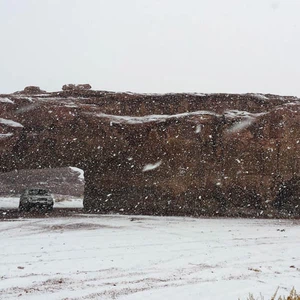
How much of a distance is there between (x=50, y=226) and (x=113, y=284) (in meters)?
8.58

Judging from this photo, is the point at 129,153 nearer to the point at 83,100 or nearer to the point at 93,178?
the point at 93,178

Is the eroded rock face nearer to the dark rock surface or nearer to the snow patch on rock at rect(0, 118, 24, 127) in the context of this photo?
the snow patch on rock at rect(0, 118, 24, 127)

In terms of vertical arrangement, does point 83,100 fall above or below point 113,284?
above

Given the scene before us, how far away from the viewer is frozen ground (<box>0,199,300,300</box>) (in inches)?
248

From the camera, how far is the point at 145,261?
8.59 meters

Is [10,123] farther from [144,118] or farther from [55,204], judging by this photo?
[55,204]

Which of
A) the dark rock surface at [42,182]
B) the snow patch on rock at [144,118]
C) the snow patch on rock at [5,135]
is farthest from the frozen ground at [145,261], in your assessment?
the dark rock surface at [42,182]

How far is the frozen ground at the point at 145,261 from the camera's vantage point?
248 inches

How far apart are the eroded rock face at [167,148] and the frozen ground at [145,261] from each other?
485 centimetres

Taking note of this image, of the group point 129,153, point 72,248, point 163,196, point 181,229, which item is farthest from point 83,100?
point 72,248

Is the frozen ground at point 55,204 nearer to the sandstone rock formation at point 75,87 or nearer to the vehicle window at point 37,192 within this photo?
the vehicle window at point 37,192

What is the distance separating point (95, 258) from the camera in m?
8.87

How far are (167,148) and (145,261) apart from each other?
12471 mm

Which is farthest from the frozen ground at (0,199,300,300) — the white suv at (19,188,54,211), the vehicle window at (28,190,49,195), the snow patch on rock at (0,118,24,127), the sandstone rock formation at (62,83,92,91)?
the sandstone rock formation at (62,83,92,91)
